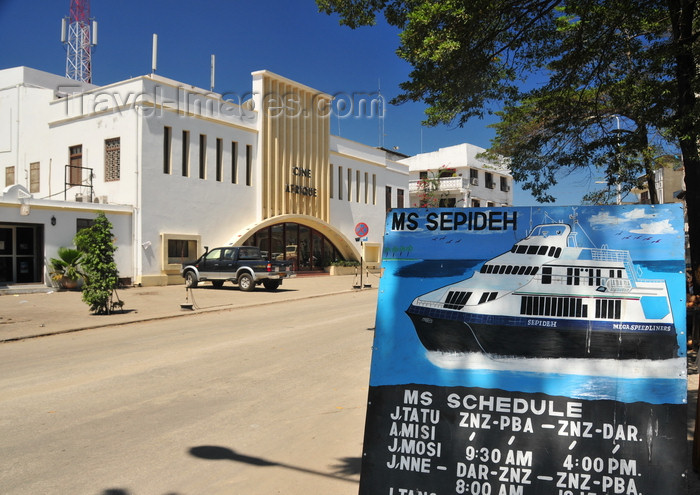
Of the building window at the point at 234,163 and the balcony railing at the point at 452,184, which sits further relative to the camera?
the balcony railing at the point at 452,184

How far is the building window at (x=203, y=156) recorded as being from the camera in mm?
27453

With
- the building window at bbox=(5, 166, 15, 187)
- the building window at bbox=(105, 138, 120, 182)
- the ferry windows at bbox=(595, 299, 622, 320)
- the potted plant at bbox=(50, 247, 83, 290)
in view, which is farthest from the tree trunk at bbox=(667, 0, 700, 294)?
the building window at bbox=(5, 166, 15, 187)

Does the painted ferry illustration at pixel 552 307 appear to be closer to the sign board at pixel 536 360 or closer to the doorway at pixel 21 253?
the sign board at pixel 536 360

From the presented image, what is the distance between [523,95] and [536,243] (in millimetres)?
7435

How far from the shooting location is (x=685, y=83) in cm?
782

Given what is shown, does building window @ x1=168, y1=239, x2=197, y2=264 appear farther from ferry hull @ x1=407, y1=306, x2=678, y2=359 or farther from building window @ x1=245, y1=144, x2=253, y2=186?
ferry hull @ x1=407, y1=306, x2=678, y2=359

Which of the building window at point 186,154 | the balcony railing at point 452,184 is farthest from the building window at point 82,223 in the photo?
the balcony railing at point 452,184

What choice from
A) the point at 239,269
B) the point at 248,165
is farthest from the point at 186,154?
the point at 239,269

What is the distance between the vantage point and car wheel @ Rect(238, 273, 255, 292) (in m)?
22.3

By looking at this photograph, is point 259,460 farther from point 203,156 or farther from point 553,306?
point 203,156

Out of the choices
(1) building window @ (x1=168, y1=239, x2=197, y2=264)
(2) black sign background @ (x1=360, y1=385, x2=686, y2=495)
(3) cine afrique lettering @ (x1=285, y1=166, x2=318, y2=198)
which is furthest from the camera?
(3) cine afrique lettering @ (x1=285, y1=166, x2=318, y2=198)

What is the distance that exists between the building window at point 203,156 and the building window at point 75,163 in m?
5.14

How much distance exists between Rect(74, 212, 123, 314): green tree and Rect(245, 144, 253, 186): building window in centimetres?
1540

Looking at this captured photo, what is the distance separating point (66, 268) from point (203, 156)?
28.9 ft
